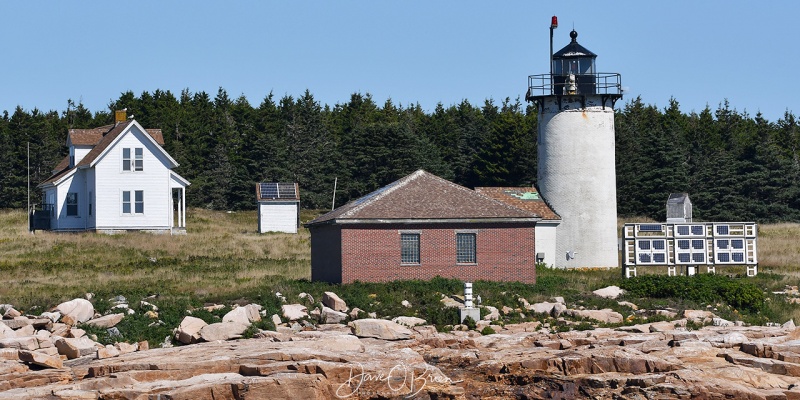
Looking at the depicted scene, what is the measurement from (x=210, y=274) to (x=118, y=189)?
15.5 metres

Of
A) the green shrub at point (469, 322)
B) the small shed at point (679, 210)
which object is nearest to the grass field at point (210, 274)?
the green shrub at point (469, 322)

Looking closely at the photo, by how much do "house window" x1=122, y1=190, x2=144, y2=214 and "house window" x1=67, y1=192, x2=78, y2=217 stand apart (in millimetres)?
3226

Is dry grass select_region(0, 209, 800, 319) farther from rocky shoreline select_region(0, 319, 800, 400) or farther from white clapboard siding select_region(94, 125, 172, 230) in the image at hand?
rocky shoreline select_region(0, 319, 800, 400)

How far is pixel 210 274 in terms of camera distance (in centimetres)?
3925

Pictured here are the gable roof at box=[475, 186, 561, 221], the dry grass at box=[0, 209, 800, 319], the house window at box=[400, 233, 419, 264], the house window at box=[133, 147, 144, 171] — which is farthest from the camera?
the house window at box=[133, 147, 144, 171]

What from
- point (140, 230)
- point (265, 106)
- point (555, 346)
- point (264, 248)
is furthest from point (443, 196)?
point (265, 106)

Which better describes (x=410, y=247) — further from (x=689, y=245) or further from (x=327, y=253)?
(x=689, y=245)

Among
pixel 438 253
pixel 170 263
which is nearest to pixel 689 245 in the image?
pixel 438 253

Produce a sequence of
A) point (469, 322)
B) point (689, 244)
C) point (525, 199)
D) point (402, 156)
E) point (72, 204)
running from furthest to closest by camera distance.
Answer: point (402, 156) < point (72, 204) < point (525, 199) < point (689, 244) < point (469, 322)

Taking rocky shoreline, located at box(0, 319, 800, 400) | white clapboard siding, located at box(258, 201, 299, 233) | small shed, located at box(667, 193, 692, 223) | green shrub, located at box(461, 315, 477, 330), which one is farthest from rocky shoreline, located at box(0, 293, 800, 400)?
white clapboard siding, located at box(258, 201, 299, 233)

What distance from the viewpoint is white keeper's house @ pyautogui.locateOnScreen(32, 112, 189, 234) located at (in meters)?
52.6

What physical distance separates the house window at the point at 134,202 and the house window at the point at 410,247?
73.0ft

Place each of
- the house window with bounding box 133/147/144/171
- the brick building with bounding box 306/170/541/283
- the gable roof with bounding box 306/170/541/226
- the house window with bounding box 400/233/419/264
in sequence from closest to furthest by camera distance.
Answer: the brick building with bounding box 306/170/541/283 < the gable roof with bounding box 306/170/541/226 < the house window with bounding box 400/233/419/264 < the house window with bounding box 133/147/144/171

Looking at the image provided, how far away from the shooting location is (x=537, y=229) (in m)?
44.2
